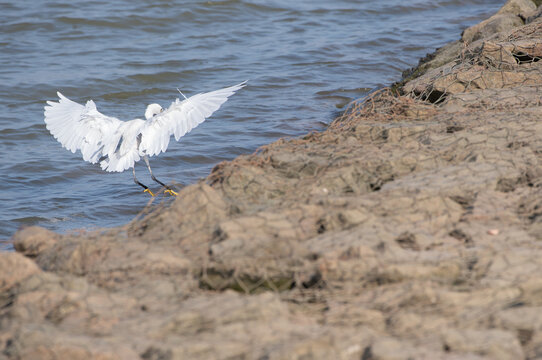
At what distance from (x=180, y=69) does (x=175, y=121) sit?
18.1 feet

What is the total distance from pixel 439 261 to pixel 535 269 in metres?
0.41

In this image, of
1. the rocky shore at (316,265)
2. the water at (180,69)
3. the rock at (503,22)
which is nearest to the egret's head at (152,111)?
the water at (180,69)

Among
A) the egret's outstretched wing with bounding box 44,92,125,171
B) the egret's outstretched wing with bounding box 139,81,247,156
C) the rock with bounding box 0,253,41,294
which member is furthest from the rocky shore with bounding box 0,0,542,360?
the egret's outstretched wing with bounding box 44,92,125,171

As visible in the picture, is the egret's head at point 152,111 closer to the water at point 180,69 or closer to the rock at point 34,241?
the water at point 180,69

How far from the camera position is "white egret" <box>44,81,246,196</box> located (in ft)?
18.8

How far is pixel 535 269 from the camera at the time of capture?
2.70 meters

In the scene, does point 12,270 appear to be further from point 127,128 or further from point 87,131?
point 87,131

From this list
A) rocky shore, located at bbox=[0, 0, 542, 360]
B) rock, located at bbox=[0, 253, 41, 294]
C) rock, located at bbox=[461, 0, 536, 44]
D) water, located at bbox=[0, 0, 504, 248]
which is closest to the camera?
rocky shore, located at bbox=[0, 0, 542, 360]

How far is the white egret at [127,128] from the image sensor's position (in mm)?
5742

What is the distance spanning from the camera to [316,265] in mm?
2779

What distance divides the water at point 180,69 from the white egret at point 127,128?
58cm

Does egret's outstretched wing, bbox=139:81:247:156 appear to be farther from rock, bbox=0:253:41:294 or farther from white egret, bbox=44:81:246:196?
rock, bbox=0:253:41:294

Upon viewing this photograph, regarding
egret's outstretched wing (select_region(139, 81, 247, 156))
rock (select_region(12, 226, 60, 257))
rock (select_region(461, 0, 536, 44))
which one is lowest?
rock (select_region(12, 226, 60, 257))

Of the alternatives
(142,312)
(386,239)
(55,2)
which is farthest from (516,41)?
(55,2)
